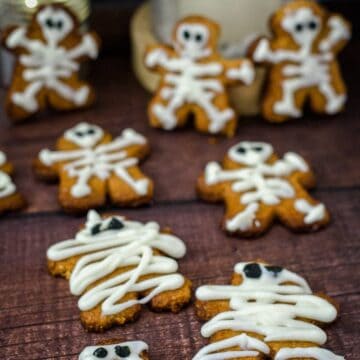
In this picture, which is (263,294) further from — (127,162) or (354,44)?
(354,44)

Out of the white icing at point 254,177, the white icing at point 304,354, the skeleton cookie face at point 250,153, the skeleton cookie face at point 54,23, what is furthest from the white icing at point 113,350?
the skeleton cookie face at point 54,23

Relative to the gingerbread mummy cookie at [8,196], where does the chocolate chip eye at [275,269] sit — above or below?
above

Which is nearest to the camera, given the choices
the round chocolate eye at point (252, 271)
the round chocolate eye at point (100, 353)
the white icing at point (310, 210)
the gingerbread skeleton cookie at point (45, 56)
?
the round chocolate eye at point (100, 353)

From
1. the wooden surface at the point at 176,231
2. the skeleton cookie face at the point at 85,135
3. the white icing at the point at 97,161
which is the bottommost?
the wooden surface at the point at 176,231

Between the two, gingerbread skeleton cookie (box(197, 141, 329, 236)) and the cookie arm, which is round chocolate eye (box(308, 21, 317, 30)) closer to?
the cookie arm

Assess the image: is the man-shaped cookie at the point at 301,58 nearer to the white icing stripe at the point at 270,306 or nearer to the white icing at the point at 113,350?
the white icing stripe at the point at 270,306

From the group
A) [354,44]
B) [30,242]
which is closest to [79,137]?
[30,242]
